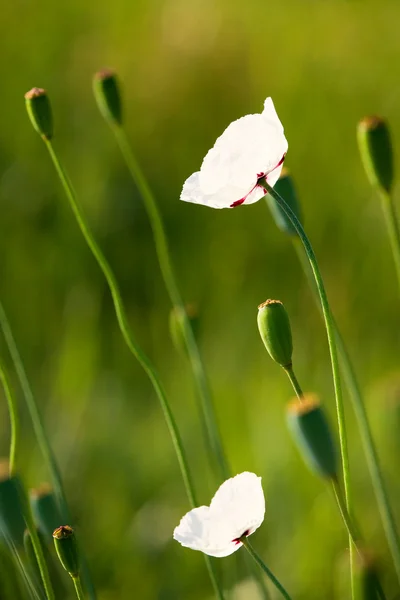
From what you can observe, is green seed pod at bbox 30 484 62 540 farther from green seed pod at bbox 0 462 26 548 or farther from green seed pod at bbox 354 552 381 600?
green seed pod at bbox 354 552 381 600

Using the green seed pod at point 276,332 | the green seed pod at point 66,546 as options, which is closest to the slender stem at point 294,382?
the green seed pod at point 276,332

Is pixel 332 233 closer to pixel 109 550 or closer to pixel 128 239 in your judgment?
pixel 128 239

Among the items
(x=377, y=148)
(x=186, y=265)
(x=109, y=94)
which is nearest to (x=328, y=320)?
(x=377, y=148)

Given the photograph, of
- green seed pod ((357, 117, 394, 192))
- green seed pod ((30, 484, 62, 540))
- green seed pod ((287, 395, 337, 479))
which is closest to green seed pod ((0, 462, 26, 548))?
green seed pod ((30, 484, 62, 540))

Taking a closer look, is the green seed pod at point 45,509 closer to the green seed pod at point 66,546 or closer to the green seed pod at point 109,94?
the green seed pod at point 66,546


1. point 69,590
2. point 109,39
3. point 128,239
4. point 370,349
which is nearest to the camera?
point 69,590

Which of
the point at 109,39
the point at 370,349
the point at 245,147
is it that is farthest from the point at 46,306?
the point at 245,147
